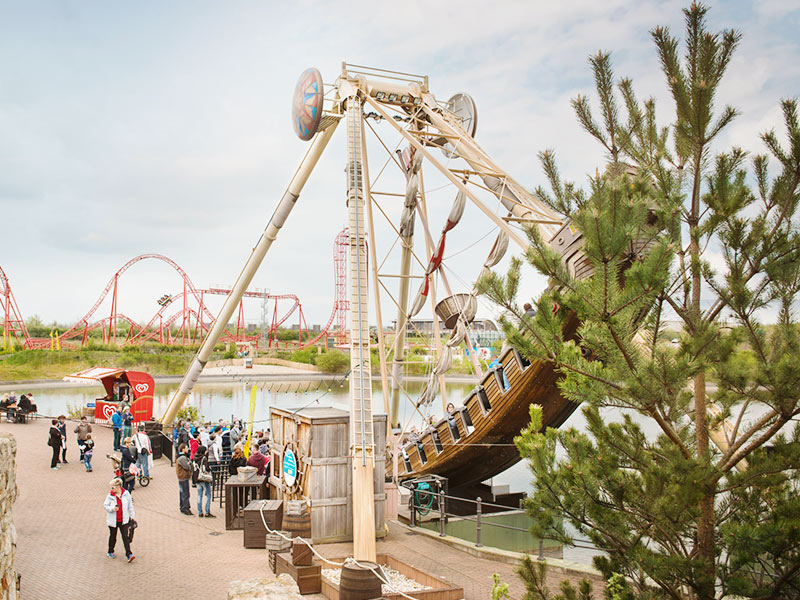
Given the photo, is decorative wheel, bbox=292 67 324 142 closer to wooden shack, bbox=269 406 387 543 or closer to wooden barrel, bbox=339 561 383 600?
wooden shack, bbox=269 406 387 543

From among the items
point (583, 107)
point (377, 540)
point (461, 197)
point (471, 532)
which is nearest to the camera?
point (583, 107)

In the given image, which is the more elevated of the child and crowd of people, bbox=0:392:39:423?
crowd of people, bbox=0:392:39:423

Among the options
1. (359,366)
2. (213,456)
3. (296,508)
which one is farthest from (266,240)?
(296,508)

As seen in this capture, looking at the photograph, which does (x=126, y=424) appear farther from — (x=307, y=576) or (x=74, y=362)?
(x=74, y=362)

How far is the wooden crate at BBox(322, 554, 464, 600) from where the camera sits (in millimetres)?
6867

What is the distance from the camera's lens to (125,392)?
21891 mm

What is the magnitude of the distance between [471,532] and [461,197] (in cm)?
626

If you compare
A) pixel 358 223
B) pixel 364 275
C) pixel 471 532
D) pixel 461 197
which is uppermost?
pixel 461 197

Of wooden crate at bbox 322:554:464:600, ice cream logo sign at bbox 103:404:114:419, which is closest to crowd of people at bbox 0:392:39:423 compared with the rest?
ice cream logo sign at bbox 103:404:114:419

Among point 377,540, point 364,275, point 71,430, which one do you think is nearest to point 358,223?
point 364,275

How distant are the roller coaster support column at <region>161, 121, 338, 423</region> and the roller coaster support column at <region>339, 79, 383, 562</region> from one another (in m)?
2.57

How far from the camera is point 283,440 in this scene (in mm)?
10422

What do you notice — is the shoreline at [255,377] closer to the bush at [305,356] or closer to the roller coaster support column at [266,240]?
the bush at [305,356]

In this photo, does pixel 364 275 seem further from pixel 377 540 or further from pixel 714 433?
pixel 714 433
